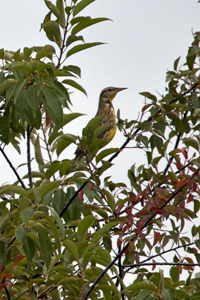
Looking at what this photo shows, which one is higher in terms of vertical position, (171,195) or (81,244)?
(171,195)

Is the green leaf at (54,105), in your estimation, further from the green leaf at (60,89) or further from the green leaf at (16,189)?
the green leaf at (16,189)

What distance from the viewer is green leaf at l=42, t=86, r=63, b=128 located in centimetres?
269

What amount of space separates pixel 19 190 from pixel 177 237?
4.28 ft

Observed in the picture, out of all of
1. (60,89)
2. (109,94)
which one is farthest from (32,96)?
(109,94)

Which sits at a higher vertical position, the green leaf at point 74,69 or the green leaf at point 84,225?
the green leaf at point 74,69

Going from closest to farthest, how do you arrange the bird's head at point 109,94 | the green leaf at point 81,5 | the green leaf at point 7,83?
1. the green leaf at point 7,83
2. the green leaf at point 81,5
3. the bird's head at point 109,94

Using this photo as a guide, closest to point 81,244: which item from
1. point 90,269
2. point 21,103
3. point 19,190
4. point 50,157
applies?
point 90,269

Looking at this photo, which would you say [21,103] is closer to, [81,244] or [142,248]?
[81,244]

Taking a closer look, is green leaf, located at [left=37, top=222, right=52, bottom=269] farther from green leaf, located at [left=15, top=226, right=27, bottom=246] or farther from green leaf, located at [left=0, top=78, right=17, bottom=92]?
green leaf, located at [left=0, top=78, right=17, bottom=92]

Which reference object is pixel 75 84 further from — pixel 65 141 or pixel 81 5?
pixel 81 5

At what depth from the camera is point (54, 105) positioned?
2707mm

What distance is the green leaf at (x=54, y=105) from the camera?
2.69m

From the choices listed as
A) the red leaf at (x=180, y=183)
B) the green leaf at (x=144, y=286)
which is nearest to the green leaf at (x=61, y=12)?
the red leaf at (x=180, y=183)

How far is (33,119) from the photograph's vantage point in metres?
3.00
